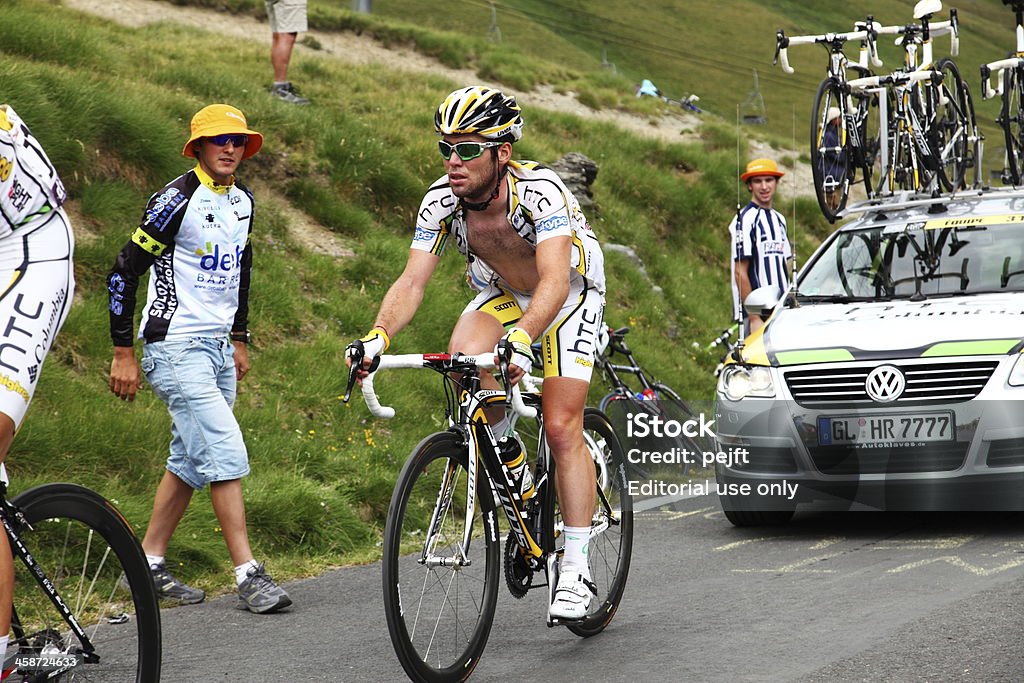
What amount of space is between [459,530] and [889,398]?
356 centimetres

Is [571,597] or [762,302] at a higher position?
[762,302]

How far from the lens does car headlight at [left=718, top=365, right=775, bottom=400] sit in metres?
8.15

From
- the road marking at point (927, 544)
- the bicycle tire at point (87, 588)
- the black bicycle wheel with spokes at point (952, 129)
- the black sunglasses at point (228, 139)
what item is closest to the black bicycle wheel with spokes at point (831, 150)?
the black bicycle wheel with spokes at point (952, 129)

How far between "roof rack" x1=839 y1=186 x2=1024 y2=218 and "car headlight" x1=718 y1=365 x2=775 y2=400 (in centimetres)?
214

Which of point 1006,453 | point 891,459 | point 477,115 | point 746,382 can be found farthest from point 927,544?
point 477,115

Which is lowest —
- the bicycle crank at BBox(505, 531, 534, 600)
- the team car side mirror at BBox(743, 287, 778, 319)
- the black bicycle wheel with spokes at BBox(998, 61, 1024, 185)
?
the bicycle crank at BBox(505, 531, 534, 600)

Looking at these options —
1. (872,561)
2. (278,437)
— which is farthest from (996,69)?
(278,437)

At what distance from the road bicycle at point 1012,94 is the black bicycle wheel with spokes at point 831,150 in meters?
2.28

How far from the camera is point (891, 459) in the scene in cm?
774

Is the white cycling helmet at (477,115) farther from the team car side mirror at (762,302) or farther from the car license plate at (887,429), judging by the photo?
the team car side mirror at (762,302)

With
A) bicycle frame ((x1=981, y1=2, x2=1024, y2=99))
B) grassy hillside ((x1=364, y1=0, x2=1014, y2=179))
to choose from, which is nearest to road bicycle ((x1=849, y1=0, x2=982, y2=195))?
bicycle frame ((x1=981, y1=2, x2=1024, y2=99))

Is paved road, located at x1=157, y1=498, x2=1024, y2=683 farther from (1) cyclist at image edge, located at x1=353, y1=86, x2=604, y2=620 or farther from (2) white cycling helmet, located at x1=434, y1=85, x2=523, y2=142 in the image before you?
(2) white cycling helmet, located at x1=434, y1=85, x2=523, y2=142

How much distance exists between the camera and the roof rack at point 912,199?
962 cm

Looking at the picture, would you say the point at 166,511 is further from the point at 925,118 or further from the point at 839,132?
the point at 925,118
